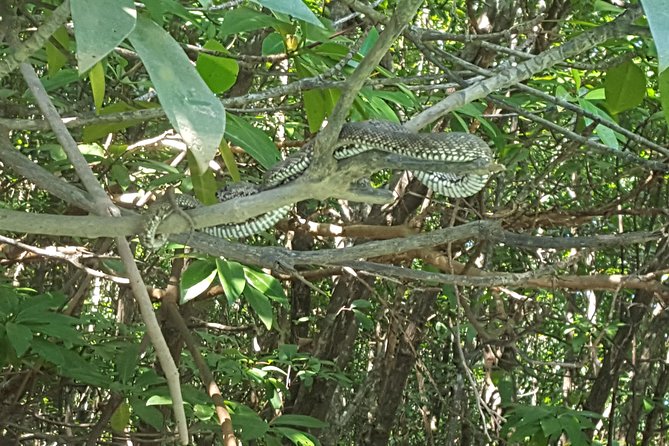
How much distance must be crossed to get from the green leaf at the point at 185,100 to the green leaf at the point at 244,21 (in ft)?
3.12

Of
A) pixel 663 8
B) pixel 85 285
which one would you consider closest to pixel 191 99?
pixel 663 8

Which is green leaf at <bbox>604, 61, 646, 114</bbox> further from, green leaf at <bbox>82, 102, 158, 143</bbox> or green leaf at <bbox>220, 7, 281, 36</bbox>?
green leaf at <bbox>82, 102, 158, 143</bbox>

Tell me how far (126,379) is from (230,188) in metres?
1.03

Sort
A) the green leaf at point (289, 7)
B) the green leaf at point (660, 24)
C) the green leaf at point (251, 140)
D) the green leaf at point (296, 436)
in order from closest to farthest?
the green leaf at point (660, 24)
the green leaf at point (289, 7)
the green leaf at point (251, 140)
the green leaf at point (296, 436)

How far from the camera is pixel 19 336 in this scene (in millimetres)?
3107

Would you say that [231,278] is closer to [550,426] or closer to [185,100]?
[550,426]

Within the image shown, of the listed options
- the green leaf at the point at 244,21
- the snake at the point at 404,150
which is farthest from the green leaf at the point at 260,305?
the green leaf at the point at 244,21

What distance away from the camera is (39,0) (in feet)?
7.59

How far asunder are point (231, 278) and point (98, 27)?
243 centimetres

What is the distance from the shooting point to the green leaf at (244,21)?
204 cm

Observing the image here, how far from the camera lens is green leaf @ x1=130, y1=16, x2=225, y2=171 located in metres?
0.97

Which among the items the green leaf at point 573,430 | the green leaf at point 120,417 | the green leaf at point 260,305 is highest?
the green leaf at point 260,305

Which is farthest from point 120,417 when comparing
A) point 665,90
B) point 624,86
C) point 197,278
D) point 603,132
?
point 665,90

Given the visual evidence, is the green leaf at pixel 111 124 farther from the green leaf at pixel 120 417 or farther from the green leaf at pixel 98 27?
the green leaf at pixel 120 417
